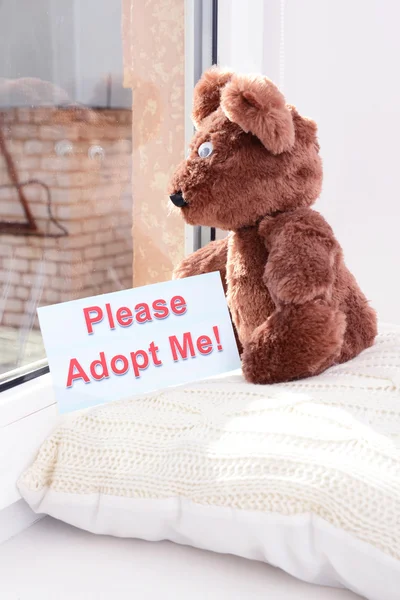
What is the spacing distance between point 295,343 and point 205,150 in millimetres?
334

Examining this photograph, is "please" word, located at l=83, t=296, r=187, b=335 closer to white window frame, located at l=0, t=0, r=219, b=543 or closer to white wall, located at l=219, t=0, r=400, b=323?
white window frame, located at l=0, t=0, r=219, b=543

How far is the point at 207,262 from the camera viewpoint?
3.96 feet

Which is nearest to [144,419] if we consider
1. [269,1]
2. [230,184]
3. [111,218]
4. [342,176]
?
[230,184]

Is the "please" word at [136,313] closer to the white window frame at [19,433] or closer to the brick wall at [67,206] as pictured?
the white window frame at [19,433]

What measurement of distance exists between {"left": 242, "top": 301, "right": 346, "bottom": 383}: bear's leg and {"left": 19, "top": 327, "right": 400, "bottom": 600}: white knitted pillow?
0.03 m

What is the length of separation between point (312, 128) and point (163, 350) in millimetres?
420

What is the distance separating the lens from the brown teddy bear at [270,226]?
968 millimetres

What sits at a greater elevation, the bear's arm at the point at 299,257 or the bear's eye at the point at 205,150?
the bear's eye at the point at 205,150

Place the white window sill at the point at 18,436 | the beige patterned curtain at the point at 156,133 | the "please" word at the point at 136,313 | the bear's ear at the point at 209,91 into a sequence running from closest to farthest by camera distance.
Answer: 1. the white window sill at the point at 18,436
2. the "please" word at the point at 136,313
3. the bear's ear at the point at 209,91
4. the beige patterned curtain at the point at 156,133

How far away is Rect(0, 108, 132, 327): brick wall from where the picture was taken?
1190 mm

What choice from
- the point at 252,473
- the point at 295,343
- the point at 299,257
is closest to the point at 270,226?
the point at 299,257

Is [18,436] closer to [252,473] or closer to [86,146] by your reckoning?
[252,473]

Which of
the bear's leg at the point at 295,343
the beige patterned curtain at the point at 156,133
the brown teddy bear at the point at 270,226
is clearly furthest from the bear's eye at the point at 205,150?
the beige patterned curtain at the point at 156,133

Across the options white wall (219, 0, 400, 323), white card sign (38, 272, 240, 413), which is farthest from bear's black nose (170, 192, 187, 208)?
white wall (219, 0, 400, 323)
